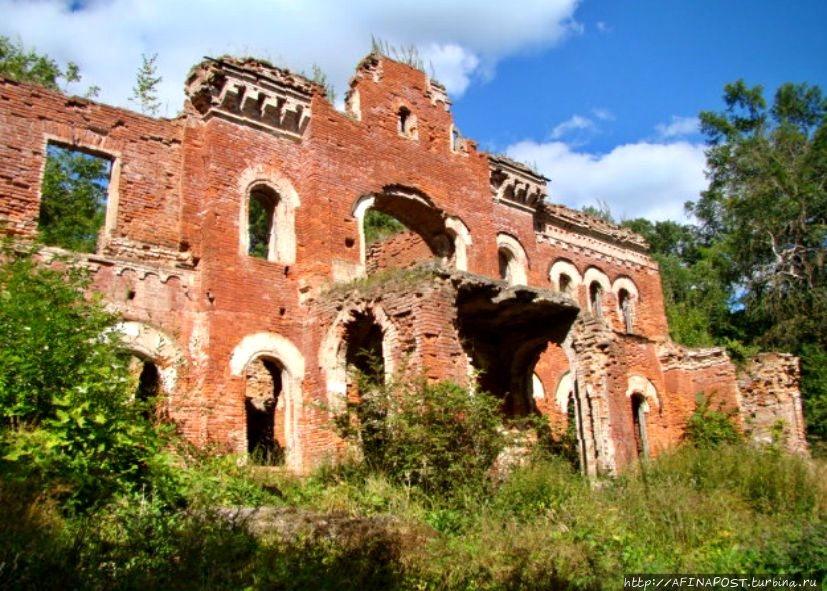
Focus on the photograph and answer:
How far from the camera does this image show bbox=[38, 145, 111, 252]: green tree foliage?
2520 cm

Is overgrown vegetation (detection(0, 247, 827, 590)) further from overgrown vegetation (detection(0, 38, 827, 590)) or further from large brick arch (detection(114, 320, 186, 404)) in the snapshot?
large brick arch (detection(114, 320, 186, 404))

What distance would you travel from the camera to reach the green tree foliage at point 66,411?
7527 millimetres

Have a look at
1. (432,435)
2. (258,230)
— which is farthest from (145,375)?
(258,230)

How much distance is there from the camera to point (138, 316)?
1265 centimetres

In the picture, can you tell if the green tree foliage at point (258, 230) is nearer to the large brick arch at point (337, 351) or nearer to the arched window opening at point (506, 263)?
the arched window opening at point (506, 263)

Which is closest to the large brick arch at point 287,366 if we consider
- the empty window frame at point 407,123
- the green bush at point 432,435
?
the green bush at point 432,435

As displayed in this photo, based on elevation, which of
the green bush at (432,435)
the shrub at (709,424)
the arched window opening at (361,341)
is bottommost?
the green bush at (432,435)

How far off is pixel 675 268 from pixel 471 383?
2832 centimetres

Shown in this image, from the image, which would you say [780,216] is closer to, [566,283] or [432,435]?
[566,283]

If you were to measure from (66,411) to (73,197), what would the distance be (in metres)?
20.3

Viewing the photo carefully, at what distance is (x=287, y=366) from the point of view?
1401 cm

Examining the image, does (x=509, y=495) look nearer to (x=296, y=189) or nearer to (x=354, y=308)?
(x=354, y=308)

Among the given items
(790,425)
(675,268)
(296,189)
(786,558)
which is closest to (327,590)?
(786,558)

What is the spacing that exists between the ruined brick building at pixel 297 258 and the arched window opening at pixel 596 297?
5338mm
